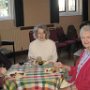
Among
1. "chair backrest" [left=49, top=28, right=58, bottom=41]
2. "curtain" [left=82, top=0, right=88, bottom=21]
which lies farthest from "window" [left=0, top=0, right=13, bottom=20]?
"curtain" [left=82, top=0, right=88, bottom=21]

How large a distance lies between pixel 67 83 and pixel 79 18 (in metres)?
6.52

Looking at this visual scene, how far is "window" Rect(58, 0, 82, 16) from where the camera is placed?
27.7 feet

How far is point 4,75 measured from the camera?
103 inches

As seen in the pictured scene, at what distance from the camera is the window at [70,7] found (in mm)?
→ 8430

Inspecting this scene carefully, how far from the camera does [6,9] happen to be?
23.3 ft

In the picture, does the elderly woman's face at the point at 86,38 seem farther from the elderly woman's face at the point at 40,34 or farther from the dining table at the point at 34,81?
the elderly woman's face at the point at 40,34

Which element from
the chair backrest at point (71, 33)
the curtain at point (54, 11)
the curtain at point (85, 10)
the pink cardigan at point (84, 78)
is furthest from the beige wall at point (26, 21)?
the pink cardigan at point (84, 78)

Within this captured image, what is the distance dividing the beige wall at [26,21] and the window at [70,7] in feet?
2.53

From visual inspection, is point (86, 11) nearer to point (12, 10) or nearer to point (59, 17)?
point (59, 17)

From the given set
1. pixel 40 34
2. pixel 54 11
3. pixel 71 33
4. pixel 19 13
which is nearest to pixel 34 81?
pixel 40 34

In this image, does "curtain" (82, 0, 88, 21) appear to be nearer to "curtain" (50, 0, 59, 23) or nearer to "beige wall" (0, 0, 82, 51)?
"curtain" (50, 0, 59, 23)

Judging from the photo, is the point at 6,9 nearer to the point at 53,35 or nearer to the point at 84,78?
the point at 53,35

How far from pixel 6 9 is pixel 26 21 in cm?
66

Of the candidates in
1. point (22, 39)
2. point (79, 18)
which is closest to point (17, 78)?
point (22, 39)
